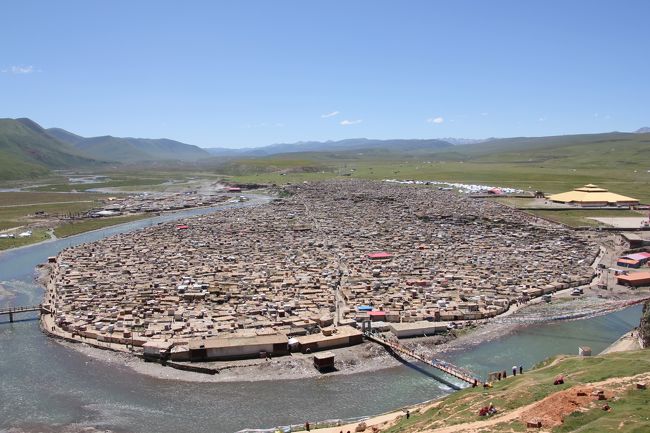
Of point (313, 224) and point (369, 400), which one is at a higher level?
point (313, 224)

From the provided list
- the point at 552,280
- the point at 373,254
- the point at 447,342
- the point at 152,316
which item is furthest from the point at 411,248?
the point at 152,316

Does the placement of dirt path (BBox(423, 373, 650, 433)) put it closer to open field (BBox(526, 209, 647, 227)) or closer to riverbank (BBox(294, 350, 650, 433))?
riverbank (BBox(294, 350, 650, 433))

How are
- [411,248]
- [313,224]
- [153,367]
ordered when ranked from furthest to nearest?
[313,224]
[411,248]
[153,367]

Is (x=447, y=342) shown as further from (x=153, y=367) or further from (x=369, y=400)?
(x=153, y=367)

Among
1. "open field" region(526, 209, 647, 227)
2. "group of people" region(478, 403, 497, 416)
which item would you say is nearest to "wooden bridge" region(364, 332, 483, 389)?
"group of people" region(478, 403, 497, 416)

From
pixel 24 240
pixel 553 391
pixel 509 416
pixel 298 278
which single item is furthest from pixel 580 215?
pixel 24 240

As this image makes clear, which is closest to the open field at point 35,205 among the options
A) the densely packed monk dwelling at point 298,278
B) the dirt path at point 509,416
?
the densely packed monk dwelling at point 298,278
